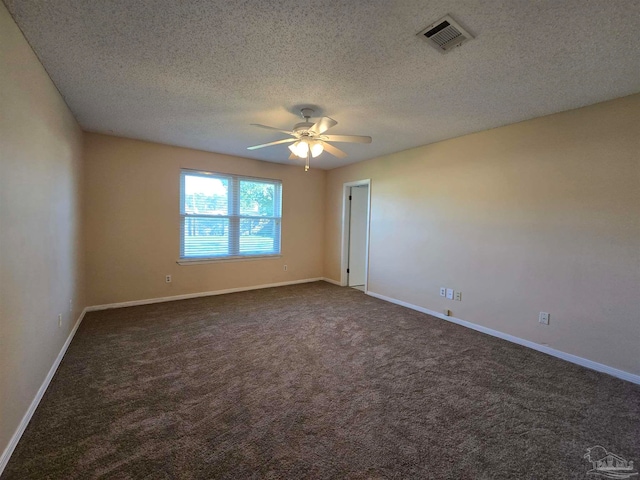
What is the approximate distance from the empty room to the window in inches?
2.6

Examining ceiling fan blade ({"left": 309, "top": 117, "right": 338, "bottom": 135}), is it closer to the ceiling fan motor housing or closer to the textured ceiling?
the ceiling fan motor housing

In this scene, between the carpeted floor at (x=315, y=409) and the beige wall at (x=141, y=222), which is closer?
the carpeted floor at (x=315, y=409)

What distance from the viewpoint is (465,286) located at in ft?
11.9

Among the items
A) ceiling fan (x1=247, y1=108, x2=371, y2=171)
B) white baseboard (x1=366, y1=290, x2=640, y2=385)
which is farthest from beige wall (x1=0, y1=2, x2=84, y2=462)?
white baseboard (x1=366, y1=290, x2=640, y2=385)

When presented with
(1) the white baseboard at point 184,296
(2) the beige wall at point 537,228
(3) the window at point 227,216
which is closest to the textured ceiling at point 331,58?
(2) the beige wall at point 537,228

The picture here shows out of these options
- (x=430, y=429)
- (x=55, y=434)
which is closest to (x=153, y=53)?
(x=55, y=434)

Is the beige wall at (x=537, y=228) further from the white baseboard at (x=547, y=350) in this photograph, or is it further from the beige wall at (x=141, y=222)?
the beige wall at (x=141, y=222)

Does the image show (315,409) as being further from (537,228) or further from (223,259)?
(223,259)

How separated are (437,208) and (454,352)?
6.41ft

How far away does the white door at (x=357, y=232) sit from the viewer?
18.7 feet

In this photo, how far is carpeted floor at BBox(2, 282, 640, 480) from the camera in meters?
1.49

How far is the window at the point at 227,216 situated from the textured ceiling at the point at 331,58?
1550 millimetres

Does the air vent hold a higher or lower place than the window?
higher

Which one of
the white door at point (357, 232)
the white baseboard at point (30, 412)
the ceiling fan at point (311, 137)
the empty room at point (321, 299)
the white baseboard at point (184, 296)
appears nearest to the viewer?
the white baseboard at point (30, 412)
